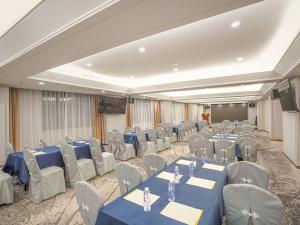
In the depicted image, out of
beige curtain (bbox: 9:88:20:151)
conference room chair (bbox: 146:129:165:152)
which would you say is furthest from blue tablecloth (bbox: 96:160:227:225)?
beige curtain (bbox: 9:88:20:151)

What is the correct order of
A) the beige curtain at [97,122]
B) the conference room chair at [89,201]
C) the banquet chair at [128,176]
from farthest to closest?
the beige curtain at [97,122] < the banquet chair at [128,176] < the conference room chair at [89,201]

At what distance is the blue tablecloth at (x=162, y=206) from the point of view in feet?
4.68

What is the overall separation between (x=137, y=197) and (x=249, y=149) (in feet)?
11.6

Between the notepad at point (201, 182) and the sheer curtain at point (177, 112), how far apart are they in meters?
13.8

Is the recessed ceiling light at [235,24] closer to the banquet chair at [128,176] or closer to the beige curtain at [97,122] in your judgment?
A: the banquet chair at [128,176]

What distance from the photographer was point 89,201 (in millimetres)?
1660

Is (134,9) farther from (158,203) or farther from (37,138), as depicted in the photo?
(37,138)

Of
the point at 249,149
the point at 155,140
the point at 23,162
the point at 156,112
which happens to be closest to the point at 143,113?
the point at 156,112

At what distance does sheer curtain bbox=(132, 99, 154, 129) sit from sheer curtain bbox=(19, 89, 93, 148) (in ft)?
11.1

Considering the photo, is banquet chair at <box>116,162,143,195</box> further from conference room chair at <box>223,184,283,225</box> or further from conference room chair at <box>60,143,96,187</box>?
conference room chair at <box>60,143,96,187</box>

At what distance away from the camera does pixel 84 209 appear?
173 cm

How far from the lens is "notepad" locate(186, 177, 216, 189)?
204 cm

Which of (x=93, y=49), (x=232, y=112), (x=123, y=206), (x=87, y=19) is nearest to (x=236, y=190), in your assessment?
(x=123, y=206)

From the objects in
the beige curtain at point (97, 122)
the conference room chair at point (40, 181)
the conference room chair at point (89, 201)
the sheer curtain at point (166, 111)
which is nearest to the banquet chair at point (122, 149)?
the conference room chair at point (40, 181)
